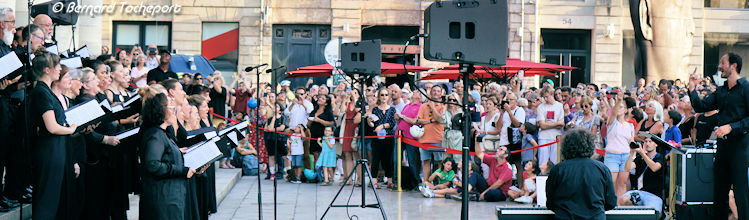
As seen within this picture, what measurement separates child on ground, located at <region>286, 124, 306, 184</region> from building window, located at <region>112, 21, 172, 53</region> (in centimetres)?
1599

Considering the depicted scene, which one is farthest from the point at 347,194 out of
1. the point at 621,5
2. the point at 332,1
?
the point at 621,5

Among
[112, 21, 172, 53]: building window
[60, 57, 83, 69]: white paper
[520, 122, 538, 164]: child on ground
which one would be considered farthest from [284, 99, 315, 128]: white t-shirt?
[112, 21, 172, 53]: building window

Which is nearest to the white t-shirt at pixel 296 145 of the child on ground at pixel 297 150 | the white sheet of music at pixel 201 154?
the child on ground at pixel 297 150

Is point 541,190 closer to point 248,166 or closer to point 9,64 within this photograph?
point 9,64

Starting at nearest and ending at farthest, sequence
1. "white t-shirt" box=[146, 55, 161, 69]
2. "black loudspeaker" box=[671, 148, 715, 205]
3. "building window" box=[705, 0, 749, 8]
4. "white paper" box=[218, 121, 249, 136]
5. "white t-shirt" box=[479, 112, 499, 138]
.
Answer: "white paper" box=[218, 121, 249, 136], "black loudspeaker" box=[671, 148, 715, 205], "white t-shirt" box=[479, 112, 499, 138], "white t-shirt" box=[146, 55, 161, 69], "building window" box=[705, 0, 749, 8]

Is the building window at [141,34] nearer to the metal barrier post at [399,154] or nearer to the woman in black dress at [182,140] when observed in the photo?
the metal barrier post at [399,154]

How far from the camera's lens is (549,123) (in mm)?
14562

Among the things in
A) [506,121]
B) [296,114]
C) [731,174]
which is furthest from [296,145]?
[731,174]

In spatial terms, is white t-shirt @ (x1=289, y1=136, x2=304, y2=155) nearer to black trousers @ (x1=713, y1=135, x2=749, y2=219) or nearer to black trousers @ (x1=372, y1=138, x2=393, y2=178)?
black trousers @ (x1=372, y1=138, x2=393, y2=178)

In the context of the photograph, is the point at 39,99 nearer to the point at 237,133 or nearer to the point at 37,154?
the point at 37,154

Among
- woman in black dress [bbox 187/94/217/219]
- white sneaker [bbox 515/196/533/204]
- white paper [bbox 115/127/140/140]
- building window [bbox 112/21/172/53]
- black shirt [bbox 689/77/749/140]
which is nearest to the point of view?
white paper [bbox 115/127/140/140]

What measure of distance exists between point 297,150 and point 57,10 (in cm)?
531

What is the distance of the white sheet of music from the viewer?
301 inches

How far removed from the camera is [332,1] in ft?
103
